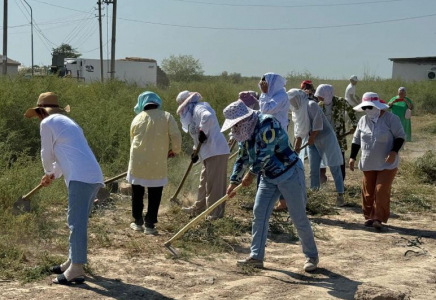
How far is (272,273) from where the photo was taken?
610cm

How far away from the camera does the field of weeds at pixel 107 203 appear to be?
6543mm

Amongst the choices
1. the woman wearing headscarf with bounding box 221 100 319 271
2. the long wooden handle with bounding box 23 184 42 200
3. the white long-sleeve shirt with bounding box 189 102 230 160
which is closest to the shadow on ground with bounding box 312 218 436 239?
the white long-sleeve shirt with bounding box 189 102 230 160

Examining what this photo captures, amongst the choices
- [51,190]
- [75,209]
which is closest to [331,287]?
[75,209]

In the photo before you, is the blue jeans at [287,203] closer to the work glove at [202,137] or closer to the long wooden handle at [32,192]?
the work glove at [202,137]

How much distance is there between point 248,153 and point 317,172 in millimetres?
3809

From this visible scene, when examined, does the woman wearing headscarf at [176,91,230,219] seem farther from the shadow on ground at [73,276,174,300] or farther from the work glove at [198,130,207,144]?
the shadow on ground at [73,276,174,300]

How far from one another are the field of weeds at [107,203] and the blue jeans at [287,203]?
85 centimetres

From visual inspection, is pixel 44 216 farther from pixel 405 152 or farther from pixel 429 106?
pixel 429 106

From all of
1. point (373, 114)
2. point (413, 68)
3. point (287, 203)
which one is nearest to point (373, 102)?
point (373, 114)

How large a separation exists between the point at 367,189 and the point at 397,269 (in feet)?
6.30

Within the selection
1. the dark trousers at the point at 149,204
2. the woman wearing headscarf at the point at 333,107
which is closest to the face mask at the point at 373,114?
the woman wearing headscarf at the point at 333,107

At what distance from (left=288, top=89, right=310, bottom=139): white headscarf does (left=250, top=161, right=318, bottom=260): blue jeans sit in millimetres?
2933

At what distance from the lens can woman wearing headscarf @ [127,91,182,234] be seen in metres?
7.33

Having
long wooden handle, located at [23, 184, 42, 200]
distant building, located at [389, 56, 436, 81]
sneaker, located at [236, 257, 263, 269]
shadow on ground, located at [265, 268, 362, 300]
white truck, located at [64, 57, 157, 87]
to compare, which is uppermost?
distant building, located at [389, 56, 436, 81]
